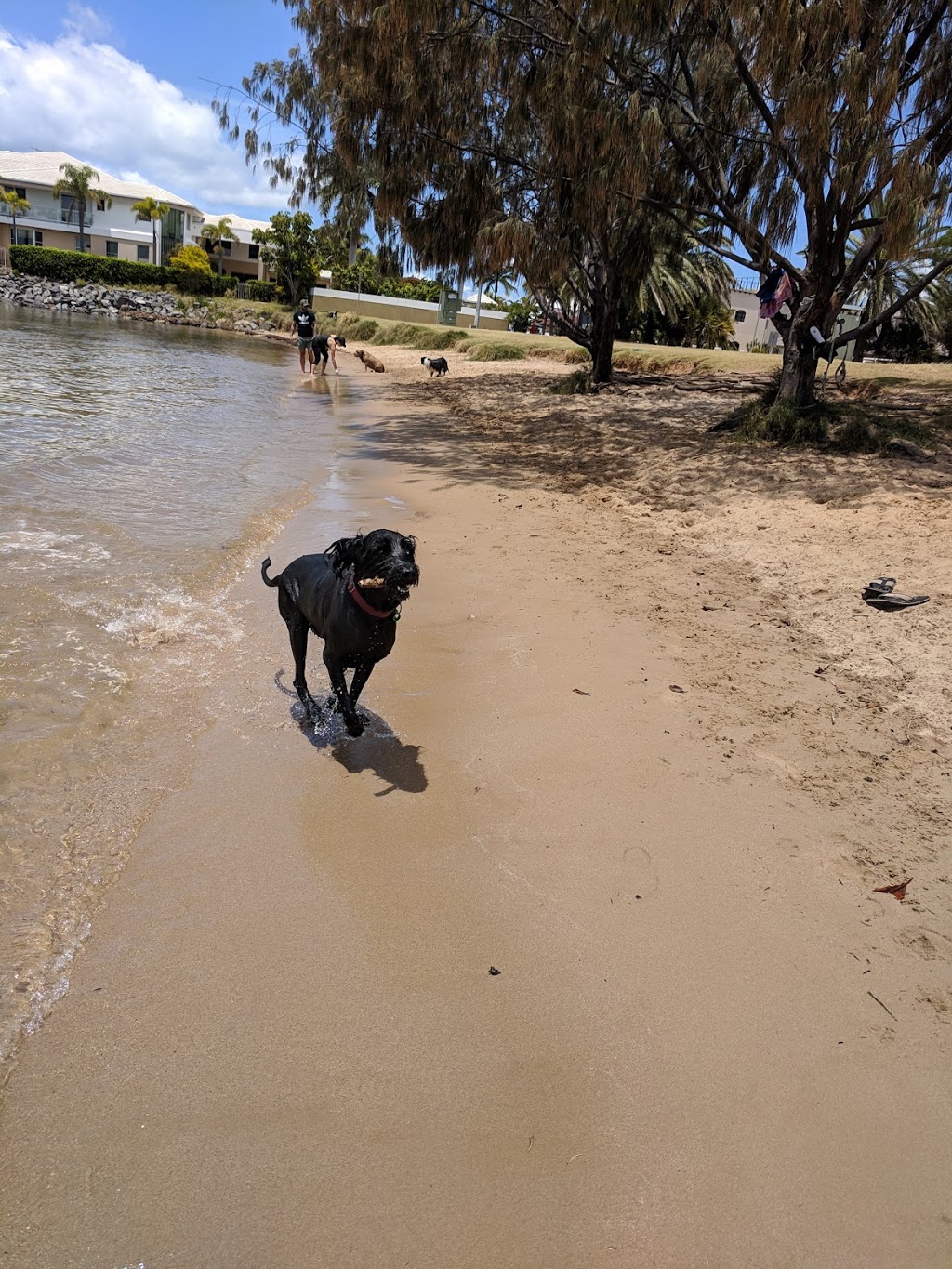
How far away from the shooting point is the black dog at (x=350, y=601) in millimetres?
3740

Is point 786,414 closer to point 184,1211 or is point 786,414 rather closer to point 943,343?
point 184,1211

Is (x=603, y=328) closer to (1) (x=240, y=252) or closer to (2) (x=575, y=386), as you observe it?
(2) (x=575, y=386)

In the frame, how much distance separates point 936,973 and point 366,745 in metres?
2.80

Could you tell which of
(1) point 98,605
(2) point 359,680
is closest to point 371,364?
(1) point 98,605

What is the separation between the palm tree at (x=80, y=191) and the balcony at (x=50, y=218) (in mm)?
231

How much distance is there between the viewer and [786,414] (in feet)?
38.7

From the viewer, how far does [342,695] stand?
4.31m

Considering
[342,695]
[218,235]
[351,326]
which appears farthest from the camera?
[218,235]

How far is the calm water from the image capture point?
10.6ft

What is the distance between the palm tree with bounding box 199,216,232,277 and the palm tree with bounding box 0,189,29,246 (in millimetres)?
14661

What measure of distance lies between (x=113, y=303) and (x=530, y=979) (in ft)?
202

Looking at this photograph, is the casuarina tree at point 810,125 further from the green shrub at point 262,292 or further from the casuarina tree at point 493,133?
the green shrub at point 262,292

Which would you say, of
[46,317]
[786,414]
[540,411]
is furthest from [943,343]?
[46,317]

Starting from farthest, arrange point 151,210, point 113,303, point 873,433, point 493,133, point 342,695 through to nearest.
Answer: point 151,210, point 113,303, point 493,133, point 873,433, point 342,695
